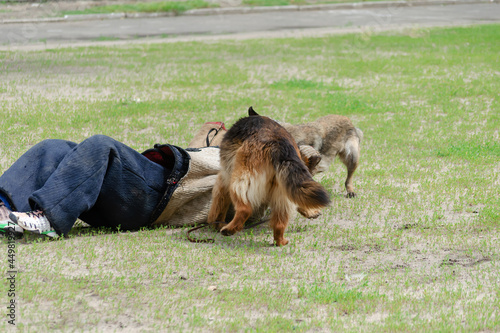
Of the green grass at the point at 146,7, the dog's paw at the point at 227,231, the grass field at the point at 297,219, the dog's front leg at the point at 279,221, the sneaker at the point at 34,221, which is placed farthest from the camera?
the green grass at the point at 146,7

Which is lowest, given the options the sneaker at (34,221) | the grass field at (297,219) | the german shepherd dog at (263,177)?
the grass field at (297,219)

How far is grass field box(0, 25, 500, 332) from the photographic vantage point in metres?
3.39

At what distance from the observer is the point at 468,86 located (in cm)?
1024

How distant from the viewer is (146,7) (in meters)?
20.7

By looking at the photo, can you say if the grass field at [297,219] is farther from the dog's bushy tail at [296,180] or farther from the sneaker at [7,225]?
the dog's bushy tail at [296,180]

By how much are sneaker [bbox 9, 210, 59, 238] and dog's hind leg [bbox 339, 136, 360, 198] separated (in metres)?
3.19

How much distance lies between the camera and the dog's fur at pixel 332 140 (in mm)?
5992

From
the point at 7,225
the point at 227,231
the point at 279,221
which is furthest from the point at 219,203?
the point at 7,225

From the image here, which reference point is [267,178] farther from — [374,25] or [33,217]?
[374,25]

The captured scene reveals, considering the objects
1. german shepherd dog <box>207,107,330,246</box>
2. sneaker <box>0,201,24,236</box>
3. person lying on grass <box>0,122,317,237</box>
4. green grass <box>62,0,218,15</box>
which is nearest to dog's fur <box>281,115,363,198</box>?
person lying on grass <box>0,122,317,237</box>

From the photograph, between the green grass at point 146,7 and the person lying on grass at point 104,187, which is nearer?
the person lying on grass at point 104,187

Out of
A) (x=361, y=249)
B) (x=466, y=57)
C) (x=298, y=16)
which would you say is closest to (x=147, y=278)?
(x=361, y=249)

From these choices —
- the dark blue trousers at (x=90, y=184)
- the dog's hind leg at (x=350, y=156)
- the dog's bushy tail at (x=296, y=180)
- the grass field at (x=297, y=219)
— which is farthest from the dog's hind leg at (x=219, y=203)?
the dog's hind leg at (x=350, y=156)

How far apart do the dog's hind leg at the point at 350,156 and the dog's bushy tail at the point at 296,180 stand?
209 centimetres
